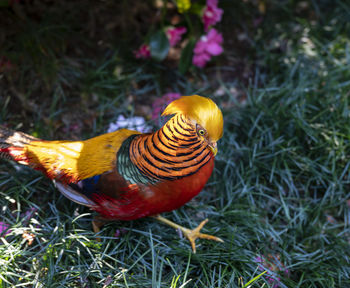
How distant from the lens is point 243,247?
238 centimetres

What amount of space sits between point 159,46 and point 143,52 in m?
0.33

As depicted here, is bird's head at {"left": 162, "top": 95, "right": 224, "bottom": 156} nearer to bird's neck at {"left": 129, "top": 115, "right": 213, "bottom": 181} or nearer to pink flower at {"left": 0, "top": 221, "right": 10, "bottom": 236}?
bird's neck at {"left": 129, "top": 115, "right": 213, "bottom": 181}

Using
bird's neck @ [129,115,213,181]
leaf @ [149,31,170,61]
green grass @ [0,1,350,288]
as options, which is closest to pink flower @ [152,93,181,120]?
green grass @ [0,1,350,288]

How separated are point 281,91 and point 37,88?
2097 millimetres

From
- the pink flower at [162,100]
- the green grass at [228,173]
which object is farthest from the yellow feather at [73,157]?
the pink flower at [162,100]

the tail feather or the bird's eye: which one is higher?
the bird's eye

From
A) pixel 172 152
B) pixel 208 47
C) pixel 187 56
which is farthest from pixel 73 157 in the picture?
pixel 208 47

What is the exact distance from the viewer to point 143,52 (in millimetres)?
3332

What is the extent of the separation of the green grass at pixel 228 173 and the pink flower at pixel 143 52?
129mm

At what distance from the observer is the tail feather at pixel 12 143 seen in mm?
2227

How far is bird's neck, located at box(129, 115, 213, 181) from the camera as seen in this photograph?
72.1 inches

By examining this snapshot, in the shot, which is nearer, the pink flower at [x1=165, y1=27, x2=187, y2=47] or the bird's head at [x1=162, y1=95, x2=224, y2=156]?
the bird's head at [x1=162, y1=95, x2=224, y2=156]

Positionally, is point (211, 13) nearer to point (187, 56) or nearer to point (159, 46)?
point (187, 56)

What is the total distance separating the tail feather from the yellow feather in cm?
4
